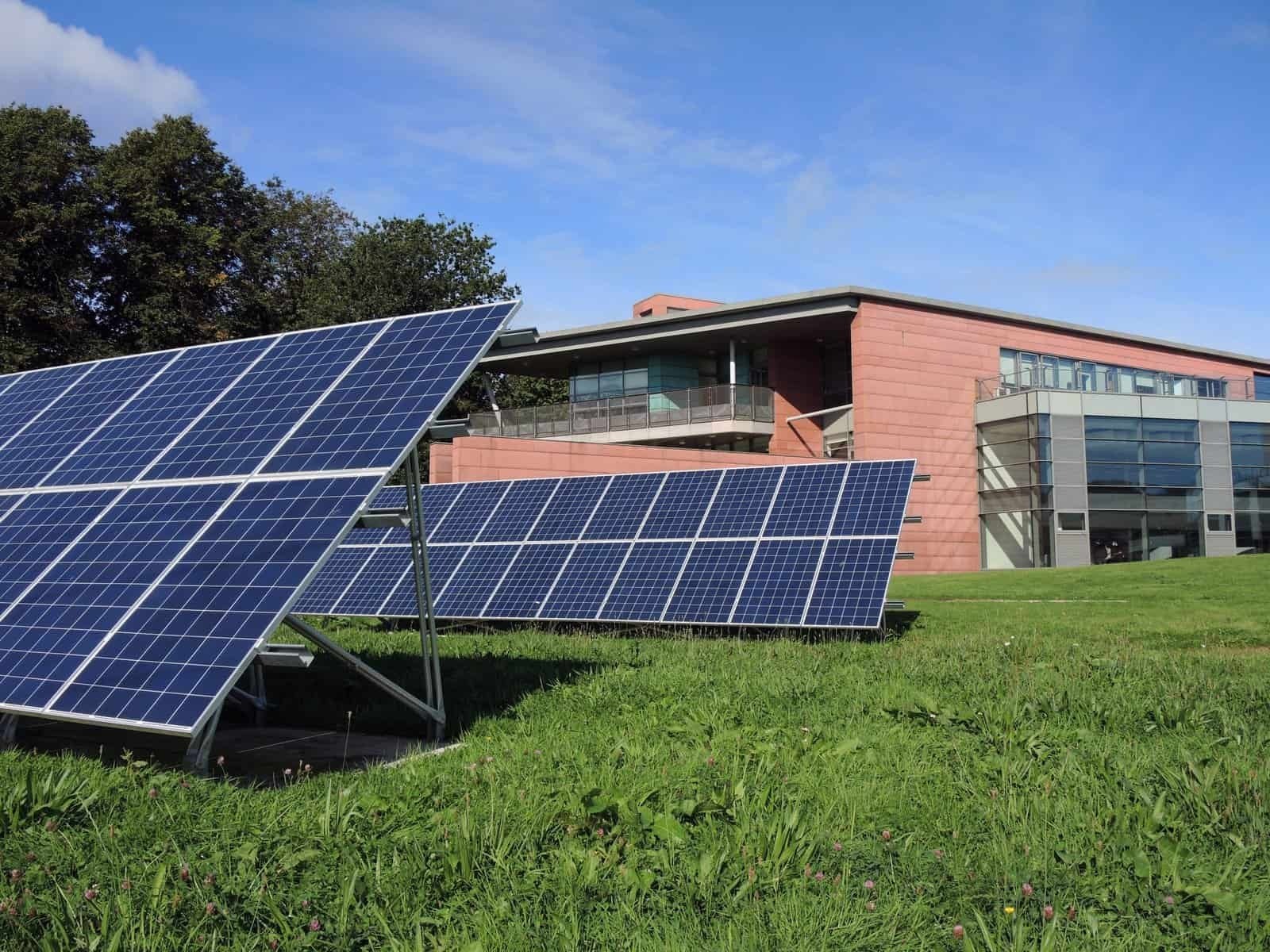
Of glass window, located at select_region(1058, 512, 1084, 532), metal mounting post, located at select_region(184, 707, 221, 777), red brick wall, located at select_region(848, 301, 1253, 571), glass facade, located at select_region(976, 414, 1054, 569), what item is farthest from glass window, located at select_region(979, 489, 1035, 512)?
metal mounting post, located at select_region(184, 707, 221, 777)

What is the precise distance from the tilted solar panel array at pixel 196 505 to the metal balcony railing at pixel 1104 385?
34.4 m

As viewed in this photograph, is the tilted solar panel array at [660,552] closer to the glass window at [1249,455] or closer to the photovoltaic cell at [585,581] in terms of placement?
the photovoltaic cell at [585,581]

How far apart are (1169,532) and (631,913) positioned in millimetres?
40435

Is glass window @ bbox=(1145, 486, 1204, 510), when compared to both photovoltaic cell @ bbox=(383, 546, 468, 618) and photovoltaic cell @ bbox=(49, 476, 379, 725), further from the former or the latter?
photovoltaic cell @ bbox=(49, 476, 379, 725)

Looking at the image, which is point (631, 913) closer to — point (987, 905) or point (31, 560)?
point (987, 905)

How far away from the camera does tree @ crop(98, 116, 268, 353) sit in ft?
138

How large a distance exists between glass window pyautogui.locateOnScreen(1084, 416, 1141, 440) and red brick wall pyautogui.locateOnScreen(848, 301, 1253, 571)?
13.4 ft

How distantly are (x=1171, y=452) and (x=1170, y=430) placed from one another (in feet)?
2.67

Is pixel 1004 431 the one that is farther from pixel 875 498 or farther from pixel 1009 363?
pixel 875 498

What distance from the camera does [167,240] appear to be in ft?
141

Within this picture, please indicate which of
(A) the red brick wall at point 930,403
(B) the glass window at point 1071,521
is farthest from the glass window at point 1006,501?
(B) the glass window at point 1071,521

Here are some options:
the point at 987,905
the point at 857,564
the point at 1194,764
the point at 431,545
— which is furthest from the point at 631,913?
the point at 431,545

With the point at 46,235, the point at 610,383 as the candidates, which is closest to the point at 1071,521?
the point at 610,383

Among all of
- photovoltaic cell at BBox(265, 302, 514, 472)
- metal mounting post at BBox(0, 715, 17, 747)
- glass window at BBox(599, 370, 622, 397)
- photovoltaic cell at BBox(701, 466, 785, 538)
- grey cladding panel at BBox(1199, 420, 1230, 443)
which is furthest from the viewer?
glass window at BBox(599, 370, 622, 397)
